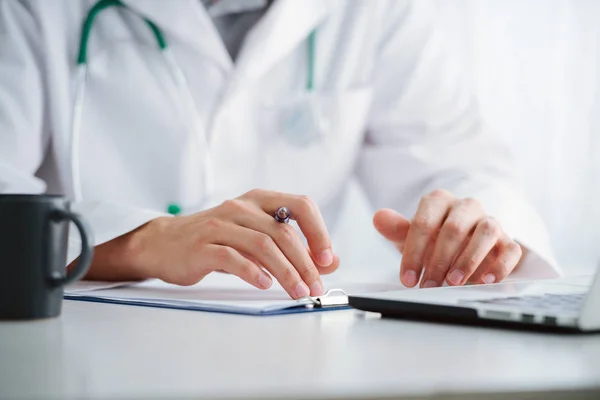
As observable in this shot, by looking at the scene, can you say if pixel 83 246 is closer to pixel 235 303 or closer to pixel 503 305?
pixel 235 303

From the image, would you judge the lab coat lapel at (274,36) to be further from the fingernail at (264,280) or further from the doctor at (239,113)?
the fingernail at (264,280)

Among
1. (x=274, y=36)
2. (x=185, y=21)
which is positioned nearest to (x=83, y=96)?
(x=185, y=21)

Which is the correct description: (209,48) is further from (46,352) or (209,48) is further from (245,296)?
(46,352)

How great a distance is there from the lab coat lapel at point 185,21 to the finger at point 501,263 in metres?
0.63

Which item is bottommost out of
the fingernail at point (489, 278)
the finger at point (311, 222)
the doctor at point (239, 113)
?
the fingernail at point (489, 278)

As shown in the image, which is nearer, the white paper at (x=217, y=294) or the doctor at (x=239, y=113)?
the white paper at (x=217, y=294)

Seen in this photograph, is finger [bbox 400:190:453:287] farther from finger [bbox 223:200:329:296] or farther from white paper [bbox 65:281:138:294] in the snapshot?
white paper [bbox 65:281:138:294]

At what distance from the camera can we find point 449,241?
86 cm

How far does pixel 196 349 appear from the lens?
47cm

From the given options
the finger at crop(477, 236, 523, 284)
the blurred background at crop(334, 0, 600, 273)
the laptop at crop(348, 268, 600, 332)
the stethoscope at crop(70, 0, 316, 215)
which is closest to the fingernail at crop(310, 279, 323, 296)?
the laptop at crop(348, 268, 600, 332)

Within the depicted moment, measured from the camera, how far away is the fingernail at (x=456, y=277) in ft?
2.68

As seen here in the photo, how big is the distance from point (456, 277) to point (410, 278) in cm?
5

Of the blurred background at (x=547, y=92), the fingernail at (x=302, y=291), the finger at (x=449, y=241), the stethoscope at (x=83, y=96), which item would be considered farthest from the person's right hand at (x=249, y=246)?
the blurred background at (x=547, y=92)

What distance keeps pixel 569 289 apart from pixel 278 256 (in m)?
0.27
